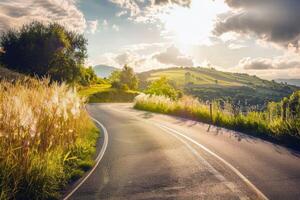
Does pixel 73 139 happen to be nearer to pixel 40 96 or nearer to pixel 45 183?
pixel 40 96

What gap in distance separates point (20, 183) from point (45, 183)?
52cm

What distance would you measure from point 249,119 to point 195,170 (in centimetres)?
1009

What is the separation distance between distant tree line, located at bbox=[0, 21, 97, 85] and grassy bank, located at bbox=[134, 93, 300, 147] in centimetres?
1655

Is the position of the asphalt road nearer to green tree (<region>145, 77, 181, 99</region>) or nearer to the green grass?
green tree (<region>145, 77, 181, 99</region>)

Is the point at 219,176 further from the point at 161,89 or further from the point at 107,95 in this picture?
the point at 107,95

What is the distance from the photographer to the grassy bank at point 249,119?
48.1 feet

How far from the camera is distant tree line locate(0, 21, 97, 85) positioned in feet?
141

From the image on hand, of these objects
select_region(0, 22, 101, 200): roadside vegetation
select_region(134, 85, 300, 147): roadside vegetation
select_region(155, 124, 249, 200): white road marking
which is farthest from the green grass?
select_region(155, 124, 249, 200): white road marking

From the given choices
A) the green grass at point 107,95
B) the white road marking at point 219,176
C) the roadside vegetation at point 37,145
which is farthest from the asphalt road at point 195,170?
the green grass at point 107,95

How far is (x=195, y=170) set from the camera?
386 inches

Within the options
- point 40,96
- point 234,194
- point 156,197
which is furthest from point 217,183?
point 40,96

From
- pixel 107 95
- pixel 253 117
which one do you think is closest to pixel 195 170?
pixel 253 117

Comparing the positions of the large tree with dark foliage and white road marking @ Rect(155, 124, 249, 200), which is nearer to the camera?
white road marking @ Rect(155, 124, 249, 200)

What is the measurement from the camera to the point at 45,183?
778 cm
